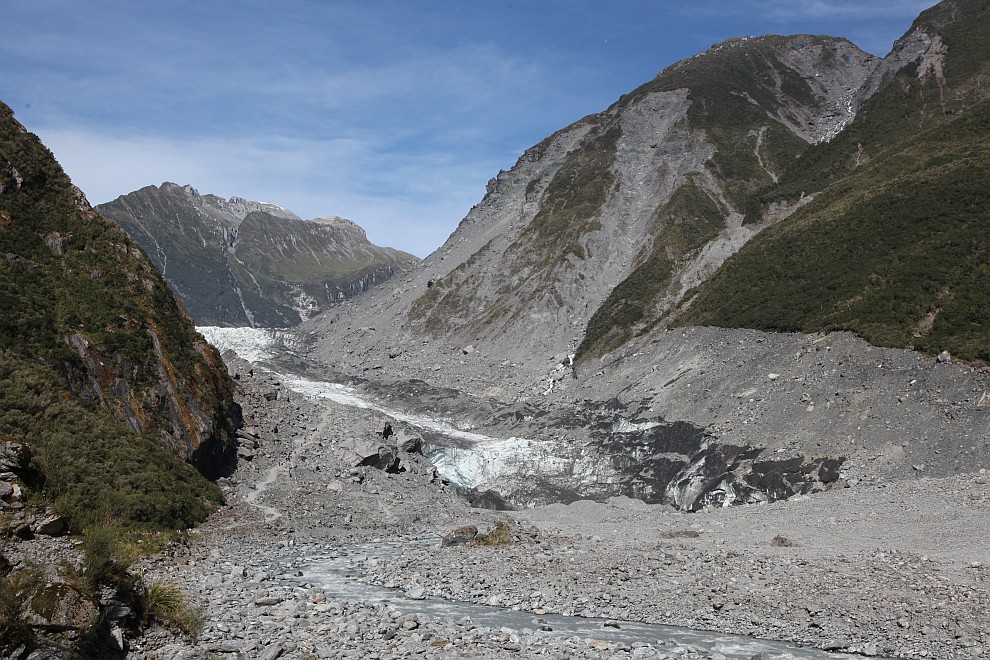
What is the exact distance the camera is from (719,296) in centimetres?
Result: 6200

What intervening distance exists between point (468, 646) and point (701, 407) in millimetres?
35896

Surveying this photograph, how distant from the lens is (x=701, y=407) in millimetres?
47750

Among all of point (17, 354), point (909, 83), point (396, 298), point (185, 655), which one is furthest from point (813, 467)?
point (909, 83)

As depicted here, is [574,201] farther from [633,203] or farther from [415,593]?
[415,593]

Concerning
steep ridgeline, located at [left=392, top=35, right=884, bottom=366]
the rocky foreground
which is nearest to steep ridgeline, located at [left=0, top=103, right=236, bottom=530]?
the rocky foreground

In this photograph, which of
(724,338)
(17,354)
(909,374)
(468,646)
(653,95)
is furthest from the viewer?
(653,95)

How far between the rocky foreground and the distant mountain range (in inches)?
700

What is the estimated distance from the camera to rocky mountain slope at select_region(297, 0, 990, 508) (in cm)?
3950

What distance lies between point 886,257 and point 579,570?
40.3 metres

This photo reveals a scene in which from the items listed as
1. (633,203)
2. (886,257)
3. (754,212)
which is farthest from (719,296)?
(633,203)

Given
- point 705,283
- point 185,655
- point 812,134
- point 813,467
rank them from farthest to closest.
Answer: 1. point 812,134
2. point 705,283
3. point 813,467
4. point 185,655

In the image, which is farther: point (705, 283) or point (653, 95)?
point (653, 95)

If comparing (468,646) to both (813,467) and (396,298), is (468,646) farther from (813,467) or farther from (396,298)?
(396,298)

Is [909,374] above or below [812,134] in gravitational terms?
below
